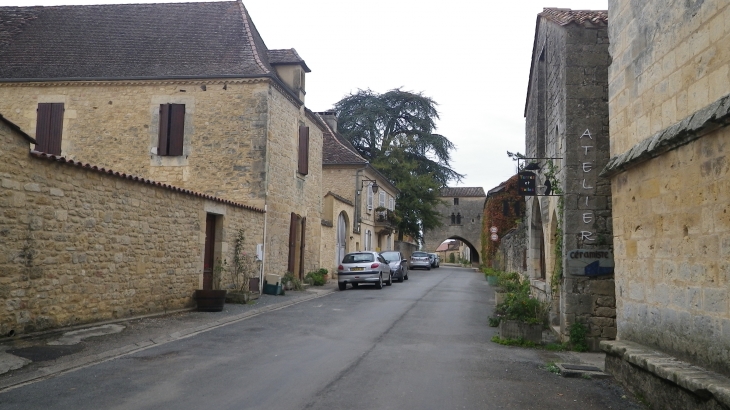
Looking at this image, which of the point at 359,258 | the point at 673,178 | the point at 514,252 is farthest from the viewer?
the point at 514,252

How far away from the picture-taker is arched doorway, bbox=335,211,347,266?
28.3m

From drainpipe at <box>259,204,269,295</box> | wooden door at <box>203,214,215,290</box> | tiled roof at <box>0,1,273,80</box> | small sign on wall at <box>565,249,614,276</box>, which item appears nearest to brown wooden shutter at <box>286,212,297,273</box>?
drainpipe at <box>259,204,269,295</box>

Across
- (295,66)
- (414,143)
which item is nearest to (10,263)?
(295,66)

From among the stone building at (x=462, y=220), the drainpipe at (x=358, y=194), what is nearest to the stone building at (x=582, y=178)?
the drainpipe at (x=358, y=194)

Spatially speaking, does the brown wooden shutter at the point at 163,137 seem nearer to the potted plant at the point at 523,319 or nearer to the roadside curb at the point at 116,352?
the roadside curb at the point at 116,352

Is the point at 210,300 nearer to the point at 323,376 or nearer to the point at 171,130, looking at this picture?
the point at 323,376

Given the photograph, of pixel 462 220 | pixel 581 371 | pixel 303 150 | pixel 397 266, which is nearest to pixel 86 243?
pixel 581 371

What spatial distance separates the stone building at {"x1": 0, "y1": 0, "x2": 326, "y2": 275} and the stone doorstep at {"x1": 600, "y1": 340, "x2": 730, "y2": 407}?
44.3ft

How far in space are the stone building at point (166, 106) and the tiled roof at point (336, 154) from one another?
38.3 feet

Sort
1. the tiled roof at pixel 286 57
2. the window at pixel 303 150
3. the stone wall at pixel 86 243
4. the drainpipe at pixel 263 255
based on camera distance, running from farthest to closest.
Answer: the window at pixel 303 150
the tiled roof at pixel 286 57
the drainpipe at pixel 263 255
the stone wall at pixel 86 243

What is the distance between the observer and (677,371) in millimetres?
5223

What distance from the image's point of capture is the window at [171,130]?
18750mm

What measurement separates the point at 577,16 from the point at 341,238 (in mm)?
20180

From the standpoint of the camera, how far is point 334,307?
1488 cm
